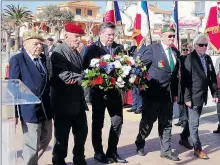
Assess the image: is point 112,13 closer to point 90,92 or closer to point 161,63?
point 161,63

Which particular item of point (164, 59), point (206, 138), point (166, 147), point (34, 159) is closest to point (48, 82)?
point (34, 159)

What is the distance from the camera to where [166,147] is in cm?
572

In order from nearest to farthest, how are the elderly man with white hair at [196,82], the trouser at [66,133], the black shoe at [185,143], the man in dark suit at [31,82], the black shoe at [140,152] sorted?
the man in dark suit at [31,82] → the trouser at [66,133] → the elderly man with white hair at [196,82] → the black shoe at [140,152] → the black shoe at [185,143]

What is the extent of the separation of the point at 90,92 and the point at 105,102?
28 centimetres

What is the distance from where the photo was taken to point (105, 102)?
17.3 feet

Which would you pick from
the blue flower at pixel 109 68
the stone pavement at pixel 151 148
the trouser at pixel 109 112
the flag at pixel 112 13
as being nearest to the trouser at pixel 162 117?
the stone pavement at pixel 151 148

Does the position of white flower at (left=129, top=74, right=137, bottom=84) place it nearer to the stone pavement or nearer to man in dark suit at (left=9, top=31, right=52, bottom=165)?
man in dark suit at (left=9, top=31, right=52, bottom=165)

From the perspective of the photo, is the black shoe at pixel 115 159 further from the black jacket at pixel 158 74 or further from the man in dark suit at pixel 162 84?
the black jacket at pixel 158 74

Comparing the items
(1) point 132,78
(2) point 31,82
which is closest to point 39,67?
(2) point 31,82

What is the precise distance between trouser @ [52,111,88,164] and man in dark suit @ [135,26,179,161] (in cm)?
120

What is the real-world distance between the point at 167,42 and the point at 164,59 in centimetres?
26

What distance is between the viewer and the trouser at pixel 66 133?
15.8ft

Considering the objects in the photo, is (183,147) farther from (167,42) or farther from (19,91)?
(19,91)

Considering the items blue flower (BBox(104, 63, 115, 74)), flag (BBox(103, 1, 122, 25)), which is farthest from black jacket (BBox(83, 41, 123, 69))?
flag (BBox(103, 1, 122, 25))
